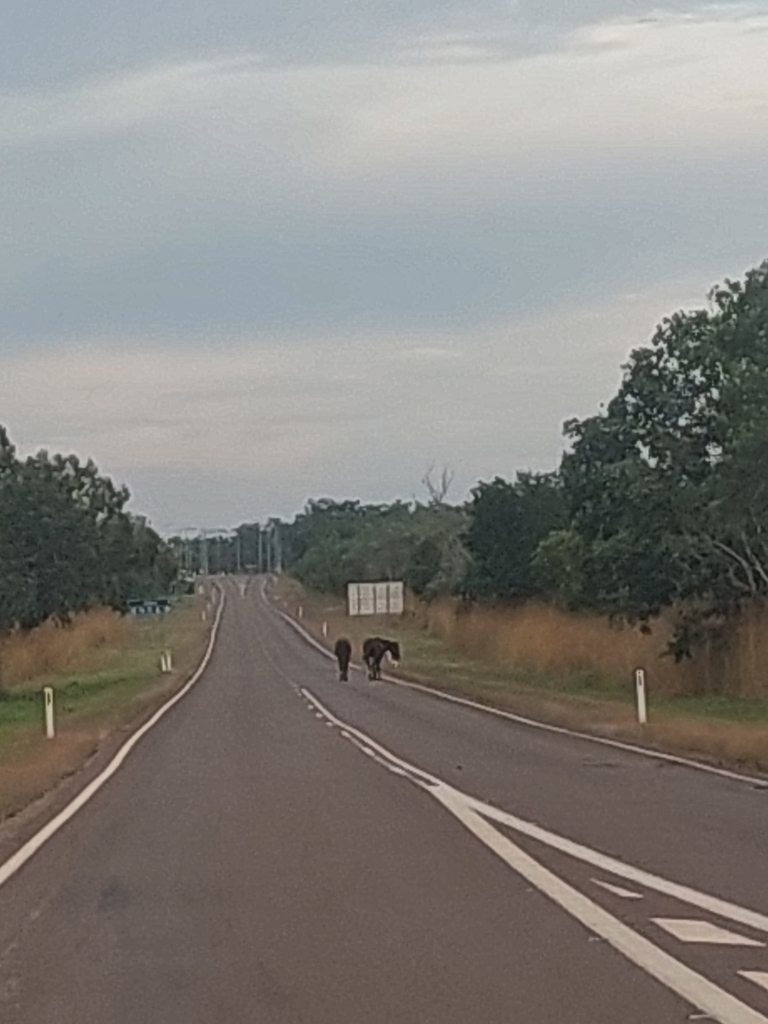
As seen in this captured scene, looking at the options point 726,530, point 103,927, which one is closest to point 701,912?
point 103,927

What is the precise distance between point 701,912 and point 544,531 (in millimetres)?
79858

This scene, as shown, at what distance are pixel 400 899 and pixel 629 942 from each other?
2.69 m

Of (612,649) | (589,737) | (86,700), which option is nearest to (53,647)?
(86,700)

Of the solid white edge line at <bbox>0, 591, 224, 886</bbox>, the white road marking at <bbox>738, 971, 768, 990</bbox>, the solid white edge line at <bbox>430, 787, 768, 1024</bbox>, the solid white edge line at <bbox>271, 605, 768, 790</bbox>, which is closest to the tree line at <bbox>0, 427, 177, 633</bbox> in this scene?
the solid white edge line at <bbox>271, 605, 768, 790</bbox>

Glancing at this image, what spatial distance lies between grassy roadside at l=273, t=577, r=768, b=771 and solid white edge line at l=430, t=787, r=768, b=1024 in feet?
33.3

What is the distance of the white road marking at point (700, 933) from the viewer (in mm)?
11992

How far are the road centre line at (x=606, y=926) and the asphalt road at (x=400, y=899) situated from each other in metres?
0.03

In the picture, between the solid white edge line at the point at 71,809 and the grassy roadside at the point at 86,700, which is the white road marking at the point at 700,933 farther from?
the grassy roadside at the point at 86,700

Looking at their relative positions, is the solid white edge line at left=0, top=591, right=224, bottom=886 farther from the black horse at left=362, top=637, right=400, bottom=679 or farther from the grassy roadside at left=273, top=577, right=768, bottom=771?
the black horse at left=362, top=637, right=400, bottom=679

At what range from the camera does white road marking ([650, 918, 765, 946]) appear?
39.3 feet

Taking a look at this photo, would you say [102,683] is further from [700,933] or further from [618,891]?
[700,933]

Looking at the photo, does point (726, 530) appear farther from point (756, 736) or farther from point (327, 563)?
point (327, 563)

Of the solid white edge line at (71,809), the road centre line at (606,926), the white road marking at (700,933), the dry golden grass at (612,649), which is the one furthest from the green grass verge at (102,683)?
the white road marking at (700,933)

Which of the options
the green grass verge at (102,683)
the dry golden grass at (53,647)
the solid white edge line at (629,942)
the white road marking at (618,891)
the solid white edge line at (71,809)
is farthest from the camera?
the dry golden grass at (53,647)
